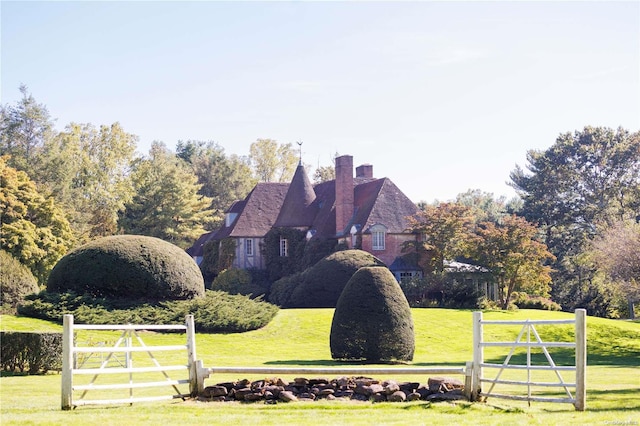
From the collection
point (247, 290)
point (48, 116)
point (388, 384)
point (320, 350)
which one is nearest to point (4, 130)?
point (48, 116)

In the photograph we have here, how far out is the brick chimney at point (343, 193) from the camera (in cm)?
5309

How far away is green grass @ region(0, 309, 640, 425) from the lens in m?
12.6

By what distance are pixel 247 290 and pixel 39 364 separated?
30361mm

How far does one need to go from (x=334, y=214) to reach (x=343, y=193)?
6.29ft

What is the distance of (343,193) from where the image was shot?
53312mm

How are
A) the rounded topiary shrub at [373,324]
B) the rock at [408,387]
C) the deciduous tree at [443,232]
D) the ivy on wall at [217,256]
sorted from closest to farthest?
the rock at [408,387]
the rounded topiary shrub at [373,324]
the deciduous tree at [443,232]
the ivy on wall at [217,256]

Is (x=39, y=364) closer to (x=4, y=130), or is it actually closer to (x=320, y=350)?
(x=320, y=350)

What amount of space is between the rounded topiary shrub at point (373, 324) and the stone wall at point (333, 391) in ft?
34.0

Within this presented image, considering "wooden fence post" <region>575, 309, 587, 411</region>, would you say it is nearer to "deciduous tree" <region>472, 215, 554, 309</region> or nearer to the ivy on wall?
"deciduous tree" <region>472, 215, 554, 309</region>

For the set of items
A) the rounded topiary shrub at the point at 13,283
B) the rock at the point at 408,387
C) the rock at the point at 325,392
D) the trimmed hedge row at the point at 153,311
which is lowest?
the rock at the point at 325,392

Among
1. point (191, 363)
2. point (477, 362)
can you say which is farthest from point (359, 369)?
point (191, 363)

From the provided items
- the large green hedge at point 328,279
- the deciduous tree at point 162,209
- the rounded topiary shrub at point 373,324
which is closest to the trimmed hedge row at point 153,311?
the large green hedge at point 328,279

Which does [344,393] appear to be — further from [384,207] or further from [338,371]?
[384,207]

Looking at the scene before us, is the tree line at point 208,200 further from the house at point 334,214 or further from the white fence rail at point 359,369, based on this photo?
the white fence rail at point 359,369
